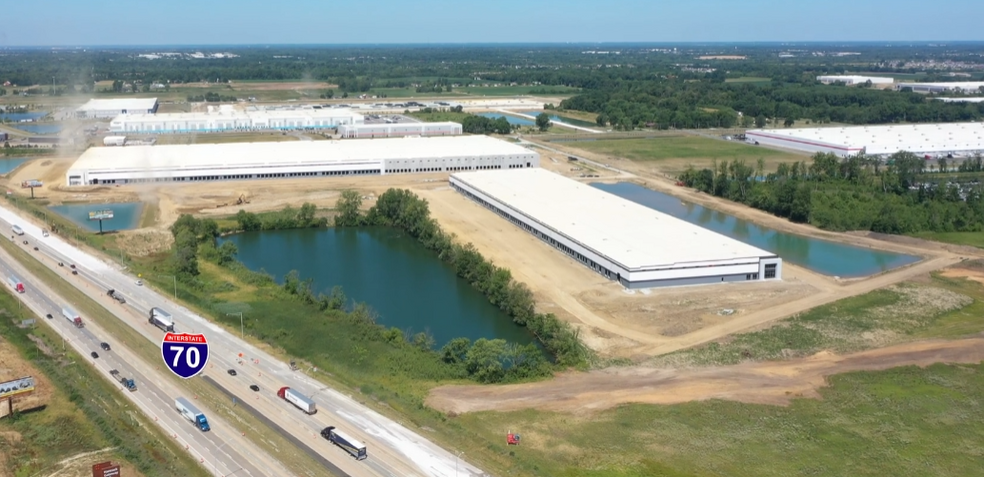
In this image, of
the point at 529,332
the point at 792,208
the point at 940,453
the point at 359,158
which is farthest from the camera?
the point at 359,158

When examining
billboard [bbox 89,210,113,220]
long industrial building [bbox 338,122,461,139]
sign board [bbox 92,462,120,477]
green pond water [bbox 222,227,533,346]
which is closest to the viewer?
sign board [bbox 92,462,120,477]

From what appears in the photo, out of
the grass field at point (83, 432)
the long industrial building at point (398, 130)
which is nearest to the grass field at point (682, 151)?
the long industrial building at point (398, 130)

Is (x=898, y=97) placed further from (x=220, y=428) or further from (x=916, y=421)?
(x=220, y=428)

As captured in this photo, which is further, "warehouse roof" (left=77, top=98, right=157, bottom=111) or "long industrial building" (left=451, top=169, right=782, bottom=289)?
"warehouse roof" (left=77, top=98, right=157, bottom=111)

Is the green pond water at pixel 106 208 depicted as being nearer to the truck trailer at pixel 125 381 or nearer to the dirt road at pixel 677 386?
the truck trailer at pixel 125 381

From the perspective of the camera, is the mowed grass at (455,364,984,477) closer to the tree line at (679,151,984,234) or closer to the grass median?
the grass median

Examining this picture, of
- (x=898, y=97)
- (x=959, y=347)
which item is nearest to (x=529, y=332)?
(x=959, y=347)

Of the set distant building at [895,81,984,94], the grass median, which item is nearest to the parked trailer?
the grass median
